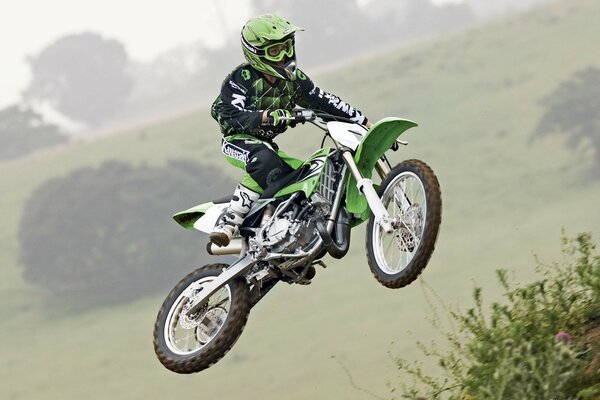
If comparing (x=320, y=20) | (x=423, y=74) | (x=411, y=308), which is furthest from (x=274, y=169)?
(x=320, y=20)

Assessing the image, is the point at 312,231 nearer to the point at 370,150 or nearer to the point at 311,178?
the point at 311,178

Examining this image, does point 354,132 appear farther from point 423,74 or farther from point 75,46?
point 75,46

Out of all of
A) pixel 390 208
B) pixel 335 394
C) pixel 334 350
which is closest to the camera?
pixel 390 208

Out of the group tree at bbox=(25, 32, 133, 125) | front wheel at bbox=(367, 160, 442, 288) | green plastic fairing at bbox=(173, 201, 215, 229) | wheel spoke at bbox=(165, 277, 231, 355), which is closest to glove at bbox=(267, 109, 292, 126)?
front wheel at bbox=(367, 160, 442, 288)

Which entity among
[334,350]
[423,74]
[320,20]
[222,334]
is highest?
[320,20]

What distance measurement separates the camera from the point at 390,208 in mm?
10797

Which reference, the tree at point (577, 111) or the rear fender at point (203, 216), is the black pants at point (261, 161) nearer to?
the rear fender at point (203, 216)

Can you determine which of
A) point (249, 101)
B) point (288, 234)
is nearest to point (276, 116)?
point (249, 101)

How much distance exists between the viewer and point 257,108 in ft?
37.2

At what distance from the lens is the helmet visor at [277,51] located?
36.0ft

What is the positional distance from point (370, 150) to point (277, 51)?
127cm

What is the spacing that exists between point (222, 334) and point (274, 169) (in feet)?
5.41

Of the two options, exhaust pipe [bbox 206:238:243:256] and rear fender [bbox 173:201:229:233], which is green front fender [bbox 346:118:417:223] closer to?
exhaust pipe [bbox 206:238:243:256]

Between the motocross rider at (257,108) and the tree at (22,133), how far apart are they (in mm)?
94510
